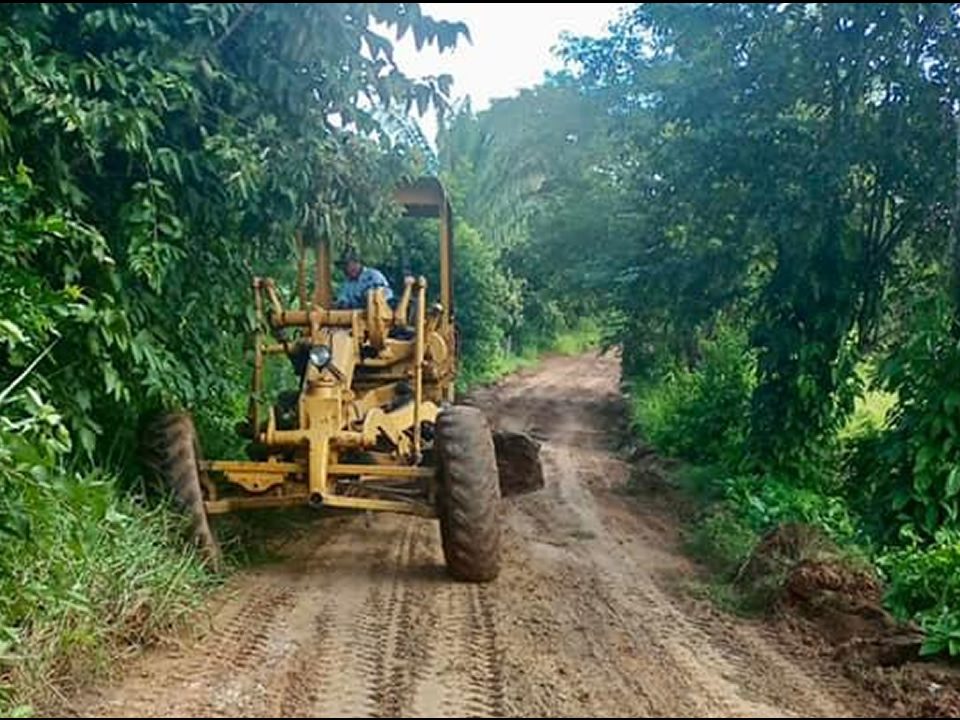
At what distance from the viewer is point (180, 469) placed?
20.4ft

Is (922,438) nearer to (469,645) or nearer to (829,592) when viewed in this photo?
(829,592)

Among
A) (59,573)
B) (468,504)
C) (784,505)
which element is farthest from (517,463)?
(59,573)

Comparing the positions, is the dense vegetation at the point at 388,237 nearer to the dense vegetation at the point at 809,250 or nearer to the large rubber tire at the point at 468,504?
the dense vegetation at the point at 809,250

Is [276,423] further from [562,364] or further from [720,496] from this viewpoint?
[562,364]

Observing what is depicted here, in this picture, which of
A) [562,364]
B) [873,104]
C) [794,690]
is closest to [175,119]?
[794,690]

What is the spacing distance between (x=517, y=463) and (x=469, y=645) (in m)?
4.16

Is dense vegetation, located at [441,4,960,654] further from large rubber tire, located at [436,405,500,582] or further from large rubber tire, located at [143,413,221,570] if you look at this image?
large rubber tire, located at [143,413,221,570]

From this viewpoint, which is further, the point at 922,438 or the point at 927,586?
the point at 922,438

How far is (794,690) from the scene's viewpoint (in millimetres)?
4461

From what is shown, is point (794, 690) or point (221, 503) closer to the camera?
point (794, 690)

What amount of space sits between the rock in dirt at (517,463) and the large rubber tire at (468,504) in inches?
104

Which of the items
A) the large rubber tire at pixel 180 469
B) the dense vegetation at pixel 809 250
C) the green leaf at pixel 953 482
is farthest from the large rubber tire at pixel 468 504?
the green leaf at pixel 953 482

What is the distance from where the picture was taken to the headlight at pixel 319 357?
6754mm

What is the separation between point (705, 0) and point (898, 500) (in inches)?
167
